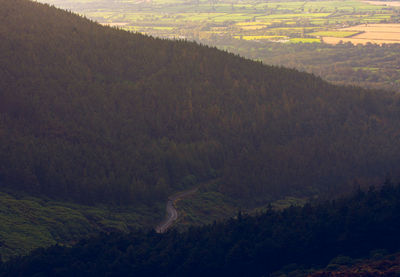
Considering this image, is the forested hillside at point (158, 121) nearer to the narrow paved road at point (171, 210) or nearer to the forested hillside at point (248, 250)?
the narrow paved road at point (171, 210)

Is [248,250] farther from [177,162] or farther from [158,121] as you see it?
[158,121]

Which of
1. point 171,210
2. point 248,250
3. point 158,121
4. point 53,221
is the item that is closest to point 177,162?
point 158,121

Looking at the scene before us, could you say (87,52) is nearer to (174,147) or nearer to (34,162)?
(174,147)

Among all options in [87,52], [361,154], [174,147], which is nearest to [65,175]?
[174,147]

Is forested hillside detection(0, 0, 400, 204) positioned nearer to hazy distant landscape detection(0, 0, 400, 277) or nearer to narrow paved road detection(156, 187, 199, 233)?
hazy distant landscape detection(0, 0, 400, 277)

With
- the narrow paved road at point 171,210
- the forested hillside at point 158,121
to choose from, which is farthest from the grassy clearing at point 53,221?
the forested hillside at point 158,121

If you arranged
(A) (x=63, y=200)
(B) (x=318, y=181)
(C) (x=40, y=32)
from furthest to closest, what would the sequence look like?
1. (C) (x=40, y=32)
2. (B) (x=318, y=181)
3. (A) (x=63, y=200)
